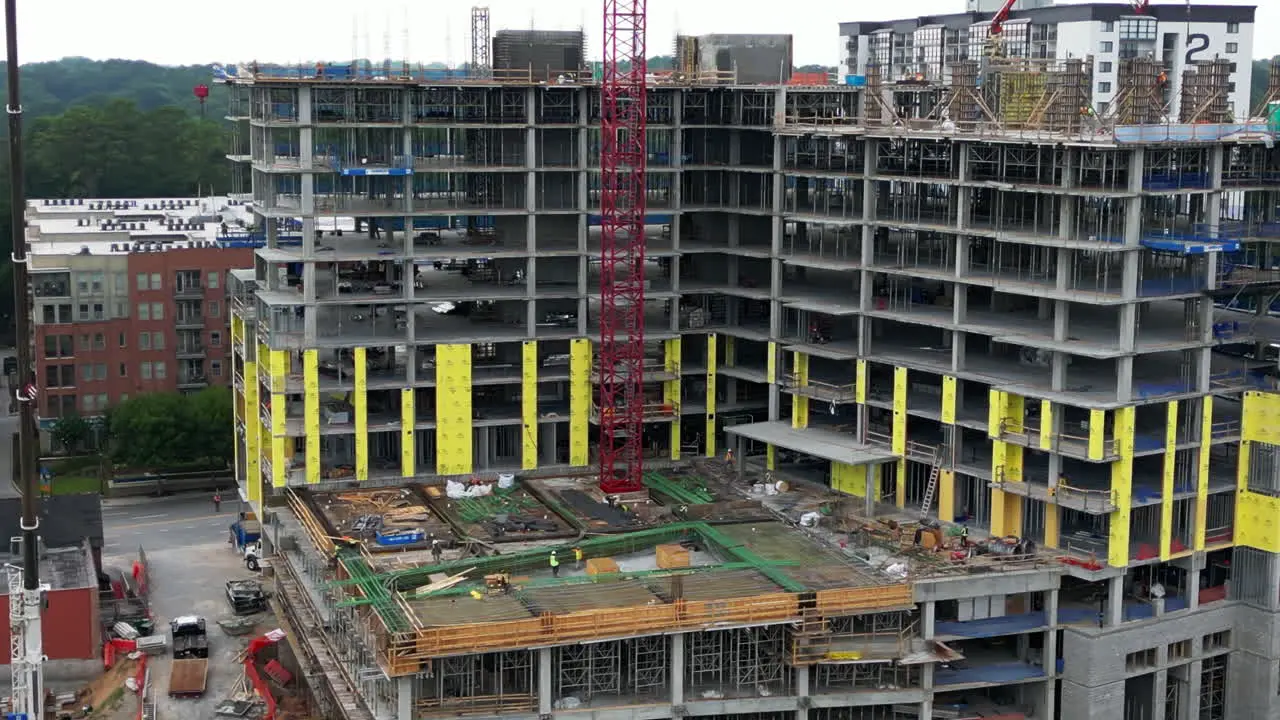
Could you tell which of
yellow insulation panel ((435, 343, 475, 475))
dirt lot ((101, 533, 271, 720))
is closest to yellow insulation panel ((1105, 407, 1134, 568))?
yellow insulation panel ((435, 343, 475, 475))

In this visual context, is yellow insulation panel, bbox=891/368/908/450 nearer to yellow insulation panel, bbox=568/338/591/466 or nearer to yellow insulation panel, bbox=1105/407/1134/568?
yellow insulation panel, bbox=1105/407/1134/568

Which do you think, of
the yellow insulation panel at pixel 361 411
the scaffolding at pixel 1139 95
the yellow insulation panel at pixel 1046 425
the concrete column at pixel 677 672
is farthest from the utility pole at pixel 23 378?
the scaffolding at pixel 1139 95

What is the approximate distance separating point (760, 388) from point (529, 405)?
15.8 m

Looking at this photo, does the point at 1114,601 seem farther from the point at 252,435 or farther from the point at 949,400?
the point at 252,435

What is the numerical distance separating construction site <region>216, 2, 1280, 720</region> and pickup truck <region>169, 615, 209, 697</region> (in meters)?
5.19

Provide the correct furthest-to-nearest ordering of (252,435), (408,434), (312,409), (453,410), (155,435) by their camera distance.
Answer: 1. (155,435)
2. (252,435)
3. (453,410)
4. (408,434)
5. (312,409)

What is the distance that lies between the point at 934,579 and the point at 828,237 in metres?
26.9

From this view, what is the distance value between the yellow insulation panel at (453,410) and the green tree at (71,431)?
47.7 metres

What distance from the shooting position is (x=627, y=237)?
317ft

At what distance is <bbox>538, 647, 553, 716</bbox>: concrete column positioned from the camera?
7250cm

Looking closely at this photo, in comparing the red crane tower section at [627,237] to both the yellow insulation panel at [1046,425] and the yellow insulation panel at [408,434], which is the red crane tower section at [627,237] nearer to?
the yellow insulation panel at [408,434]

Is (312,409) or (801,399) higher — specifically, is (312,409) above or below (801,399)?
below

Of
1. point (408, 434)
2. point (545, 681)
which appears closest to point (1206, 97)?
point (545, 681)

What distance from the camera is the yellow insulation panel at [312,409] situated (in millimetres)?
92438
